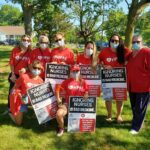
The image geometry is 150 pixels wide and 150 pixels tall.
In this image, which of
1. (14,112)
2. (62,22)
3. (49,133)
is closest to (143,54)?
(49,133)

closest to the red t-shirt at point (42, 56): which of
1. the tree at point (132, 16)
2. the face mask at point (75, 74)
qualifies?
the face mask at point (75, 74)

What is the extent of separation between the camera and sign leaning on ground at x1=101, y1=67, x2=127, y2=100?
9039 mm

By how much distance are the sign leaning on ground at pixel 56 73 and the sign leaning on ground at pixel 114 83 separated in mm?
947

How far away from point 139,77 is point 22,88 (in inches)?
114

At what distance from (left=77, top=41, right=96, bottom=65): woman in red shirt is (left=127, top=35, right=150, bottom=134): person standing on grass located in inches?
37.6

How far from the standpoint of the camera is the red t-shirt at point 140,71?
8272 millimetres

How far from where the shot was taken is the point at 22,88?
909cm

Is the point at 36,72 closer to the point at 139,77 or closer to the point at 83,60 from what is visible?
the point at 83,60

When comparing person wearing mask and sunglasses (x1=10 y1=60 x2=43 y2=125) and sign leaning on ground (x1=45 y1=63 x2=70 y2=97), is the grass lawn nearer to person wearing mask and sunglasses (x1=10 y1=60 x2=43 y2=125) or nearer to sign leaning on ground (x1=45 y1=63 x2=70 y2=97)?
person wearing mask and sunglasses (x1=10 y1=60 x2=43 y2=125)

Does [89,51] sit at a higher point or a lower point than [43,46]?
lower

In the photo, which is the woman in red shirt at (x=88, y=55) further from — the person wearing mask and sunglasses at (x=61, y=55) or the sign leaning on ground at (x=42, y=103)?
the sign leaning on ground at (x=42, y=103)

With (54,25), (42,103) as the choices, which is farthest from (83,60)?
(54,25)

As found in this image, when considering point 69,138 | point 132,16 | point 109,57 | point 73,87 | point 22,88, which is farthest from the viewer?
point 132,16

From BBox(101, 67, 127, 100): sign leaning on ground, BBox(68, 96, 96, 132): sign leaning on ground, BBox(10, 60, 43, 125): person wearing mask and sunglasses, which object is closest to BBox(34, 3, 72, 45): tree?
BBox(101, 67, 127, 100): sign leaning on ground
